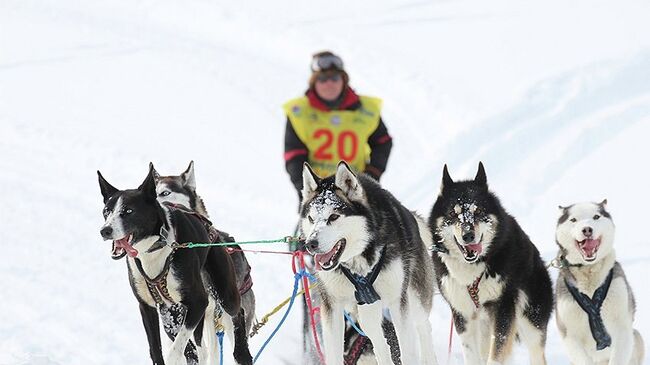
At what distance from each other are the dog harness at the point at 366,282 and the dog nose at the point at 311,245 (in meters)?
0.29

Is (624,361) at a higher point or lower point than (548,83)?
lower

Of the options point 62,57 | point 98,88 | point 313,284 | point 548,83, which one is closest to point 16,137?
point 98,88

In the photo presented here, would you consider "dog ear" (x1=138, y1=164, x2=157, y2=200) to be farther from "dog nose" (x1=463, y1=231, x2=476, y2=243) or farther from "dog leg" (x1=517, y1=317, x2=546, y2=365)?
"dog leg" (x1=517, y1=317, x2=546, y2=365)

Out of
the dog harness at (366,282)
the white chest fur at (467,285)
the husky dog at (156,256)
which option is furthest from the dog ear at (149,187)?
the white chest fur at (467,285)

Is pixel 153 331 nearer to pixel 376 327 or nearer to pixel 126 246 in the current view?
pixel 126 246

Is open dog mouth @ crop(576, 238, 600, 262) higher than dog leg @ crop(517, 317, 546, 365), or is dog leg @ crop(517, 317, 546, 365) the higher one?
open dog mouth @ crop(576, 238, 600, 262)

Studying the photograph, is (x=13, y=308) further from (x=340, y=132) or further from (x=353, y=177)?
(x=353, y=177)

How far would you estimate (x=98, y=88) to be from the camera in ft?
41.8

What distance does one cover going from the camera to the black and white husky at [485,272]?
4.25 meters

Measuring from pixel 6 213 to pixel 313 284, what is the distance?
14.3 feet

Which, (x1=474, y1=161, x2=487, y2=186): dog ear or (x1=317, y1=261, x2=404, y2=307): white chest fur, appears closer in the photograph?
(x1=317, y1=261, x2=404, y2=307): white chest fur

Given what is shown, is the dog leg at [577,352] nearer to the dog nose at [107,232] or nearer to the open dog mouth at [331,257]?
the open dog mouth at [331,257]

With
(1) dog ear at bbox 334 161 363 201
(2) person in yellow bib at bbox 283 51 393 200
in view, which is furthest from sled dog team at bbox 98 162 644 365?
Answer: (2) person in yellow bib at bbox 283 51 393 200

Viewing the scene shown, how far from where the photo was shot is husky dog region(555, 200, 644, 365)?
434 centimetres
